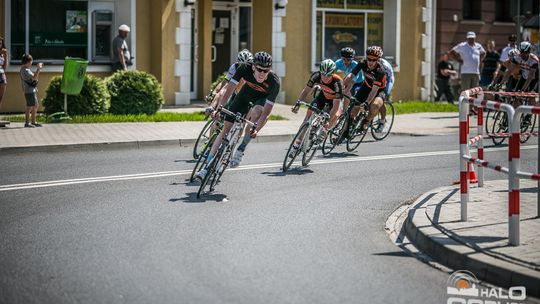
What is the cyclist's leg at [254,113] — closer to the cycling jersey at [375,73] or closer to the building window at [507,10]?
the cycling jersey at [375,73]

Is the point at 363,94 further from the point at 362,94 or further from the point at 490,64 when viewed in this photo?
the point at 490,64

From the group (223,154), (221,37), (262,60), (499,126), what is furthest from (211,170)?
(221,37)

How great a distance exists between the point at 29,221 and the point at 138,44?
50.1 ft

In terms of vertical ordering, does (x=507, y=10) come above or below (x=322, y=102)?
above

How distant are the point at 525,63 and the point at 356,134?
4055 mm

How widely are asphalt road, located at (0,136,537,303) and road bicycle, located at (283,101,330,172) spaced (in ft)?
0.67

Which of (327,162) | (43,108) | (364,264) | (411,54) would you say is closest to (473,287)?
(364,264)

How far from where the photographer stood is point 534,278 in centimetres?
729

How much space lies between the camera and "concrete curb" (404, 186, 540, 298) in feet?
24.3

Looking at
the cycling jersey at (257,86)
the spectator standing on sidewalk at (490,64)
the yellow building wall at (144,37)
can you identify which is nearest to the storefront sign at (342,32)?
the spectator standing on sidewalk at (490,64)

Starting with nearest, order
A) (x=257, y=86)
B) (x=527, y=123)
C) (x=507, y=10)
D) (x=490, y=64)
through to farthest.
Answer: (x=257, y=86), (x=527, y=123), (x=490, y=64), (x=507, y=10)

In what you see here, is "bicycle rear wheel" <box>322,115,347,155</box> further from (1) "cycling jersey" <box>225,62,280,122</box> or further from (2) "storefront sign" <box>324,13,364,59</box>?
(2) "storefront sign" <box>324,13,364,59</box>

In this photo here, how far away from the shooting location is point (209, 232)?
31.8 ft

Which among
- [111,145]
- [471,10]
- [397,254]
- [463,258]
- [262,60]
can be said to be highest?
[471,10]
